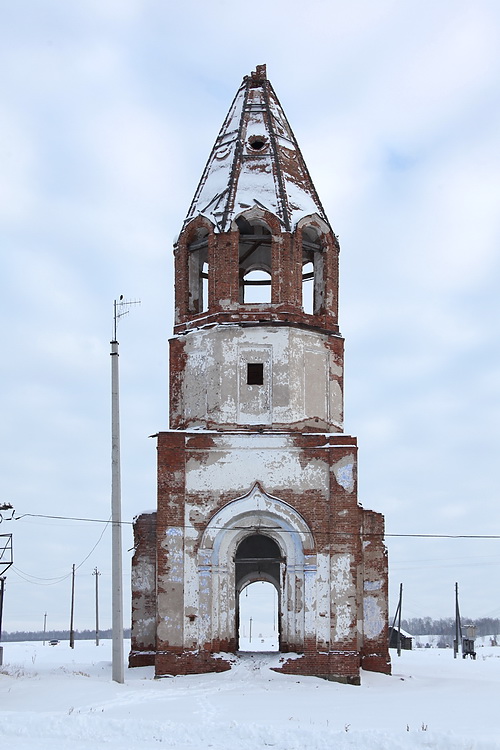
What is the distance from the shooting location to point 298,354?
2411 cm

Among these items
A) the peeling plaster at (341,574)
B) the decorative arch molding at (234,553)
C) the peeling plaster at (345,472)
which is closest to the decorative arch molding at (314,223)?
the peeling plaster at (345,472)

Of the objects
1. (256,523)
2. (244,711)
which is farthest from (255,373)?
(244,711)

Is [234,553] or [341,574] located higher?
[234,553]

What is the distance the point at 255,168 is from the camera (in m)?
25.8

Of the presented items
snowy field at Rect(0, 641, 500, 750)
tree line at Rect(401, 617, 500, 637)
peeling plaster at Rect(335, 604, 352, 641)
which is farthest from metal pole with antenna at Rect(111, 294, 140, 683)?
tree line at Rect(401, 617, 500, 637)

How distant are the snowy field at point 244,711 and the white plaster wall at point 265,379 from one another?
5.70 m

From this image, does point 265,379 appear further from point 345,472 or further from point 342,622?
point 342,622

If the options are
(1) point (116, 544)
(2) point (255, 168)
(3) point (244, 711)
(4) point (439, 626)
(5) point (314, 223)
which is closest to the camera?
(3) point (244, 711)

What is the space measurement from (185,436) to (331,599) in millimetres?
5038

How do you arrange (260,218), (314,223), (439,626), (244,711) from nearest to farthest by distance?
1. (244,711)
2. (260,218)
3. (314,223)
4. (439,626)

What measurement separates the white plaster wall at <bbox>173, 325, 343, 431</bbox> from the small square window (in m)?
0.11

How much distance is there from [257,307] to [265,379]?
1813 millimetres

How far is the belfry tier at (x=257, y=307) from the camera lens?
939 inches

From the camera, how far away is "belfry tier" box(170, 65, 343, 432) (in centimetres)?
2384
